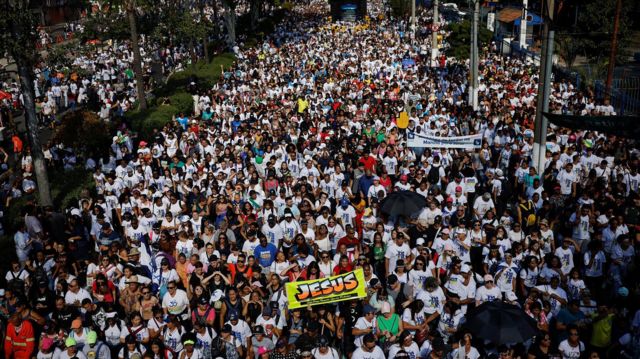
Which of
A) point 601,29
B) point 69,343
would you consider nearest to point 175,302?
point 69,343

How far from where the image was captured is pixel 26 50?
1367 cm

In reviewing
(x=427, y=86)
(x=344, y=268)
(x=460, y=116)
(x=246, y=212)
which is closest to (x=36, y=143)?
(x=246, y=212)

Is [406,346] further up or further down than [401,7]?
further up

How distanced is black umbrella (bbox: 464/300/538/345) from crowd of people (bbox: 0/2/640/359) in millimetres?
181

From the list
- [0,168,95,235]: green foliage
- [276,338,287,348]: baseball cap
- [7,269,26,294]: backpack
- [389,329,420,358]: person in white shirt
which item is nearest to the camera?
[389,329,420,358]: person in white shirt

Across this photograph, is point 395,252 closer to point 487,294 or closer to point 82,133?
point 487,294

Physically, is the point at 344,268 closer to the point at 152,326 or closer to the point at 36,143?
the point at 152,326

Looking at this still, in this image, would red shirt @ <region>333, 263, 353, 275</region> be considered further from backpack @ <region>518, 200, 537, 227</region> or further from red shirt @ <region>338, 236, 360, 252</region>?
backpack @ <region>518, 200, 537, 227</region>

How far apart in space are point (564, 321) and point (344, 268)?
10.7 ft

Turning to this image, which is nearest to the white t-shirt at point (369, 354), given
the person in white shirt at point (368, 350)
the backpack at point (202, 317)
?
the person in white shirt at point (368, 350)

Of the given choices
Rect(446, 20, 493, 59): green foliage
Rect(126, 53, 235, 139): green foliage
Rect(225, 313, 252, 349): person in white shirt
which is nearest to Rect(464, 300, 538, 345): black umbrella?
Rect(225, 313, 252, 349): person in white shirt

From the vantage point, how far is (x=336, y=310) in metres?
9.49

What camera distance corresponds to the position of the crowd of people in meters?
8.70

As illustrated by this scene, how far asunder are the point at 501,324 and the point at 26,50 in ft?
36.8
